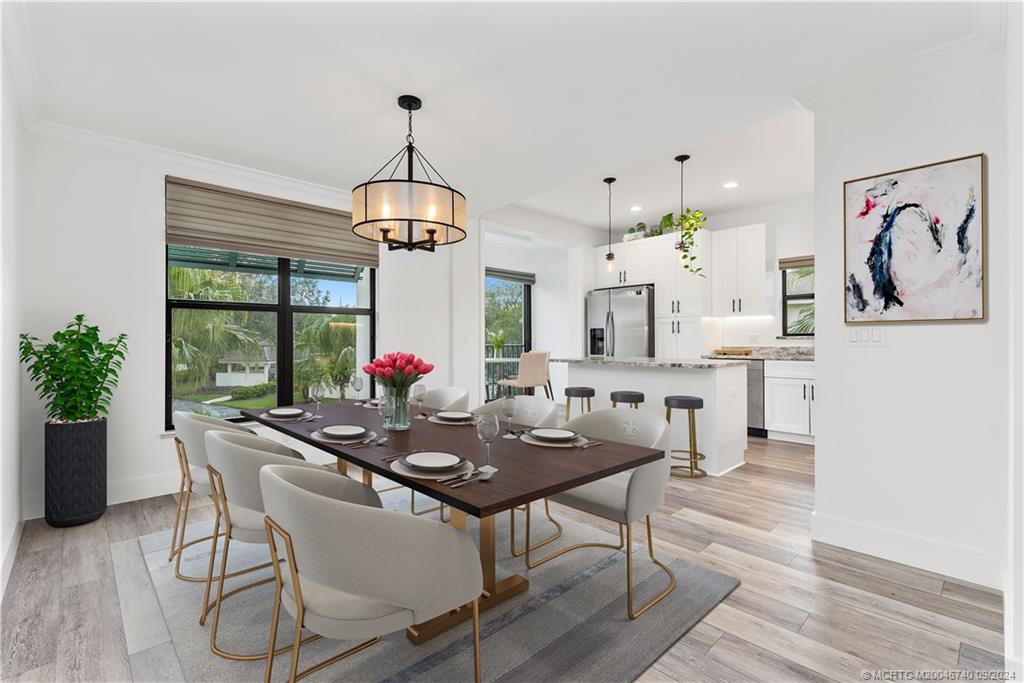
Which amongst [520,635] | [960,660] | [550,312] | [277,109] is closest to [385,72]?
[277,109]

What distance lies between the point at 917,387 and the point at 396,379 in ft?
8.45

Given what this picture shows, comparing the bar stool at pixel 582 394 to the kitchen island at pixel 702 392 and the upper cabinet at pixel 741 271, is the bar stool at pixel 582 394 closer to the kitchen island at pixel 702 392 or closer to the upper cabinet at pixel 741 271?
the kitchen island at pixel 702 392

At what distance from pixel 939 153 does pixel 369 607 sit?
311 centimetres

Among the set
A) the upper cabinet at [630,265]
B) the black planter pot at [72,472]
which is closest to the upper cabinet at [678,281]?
the upper cabinet at [630,265]

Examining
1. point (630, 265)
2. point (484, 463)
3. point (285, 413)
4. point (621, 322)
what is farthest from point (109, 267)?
point (630, 265)

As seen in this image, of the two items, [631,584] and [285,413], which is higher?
[285,413]

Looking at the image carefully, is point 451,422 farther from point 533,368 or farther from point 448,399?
point 533,368

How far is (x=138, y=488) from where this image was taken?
11.0ft

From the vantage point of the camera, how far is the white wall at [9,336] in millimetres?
2266

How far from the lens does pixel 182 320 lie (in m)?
3.70

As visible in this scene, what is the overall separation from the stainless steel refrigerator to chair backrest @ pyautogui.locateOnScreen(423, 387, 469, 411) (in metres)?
2.70

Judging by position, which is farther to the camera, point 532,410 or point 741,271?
point 741,271

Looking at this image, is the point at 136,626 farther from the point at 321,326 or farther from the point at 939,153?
the point at 939,153

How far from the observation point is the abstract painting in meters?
2.23
